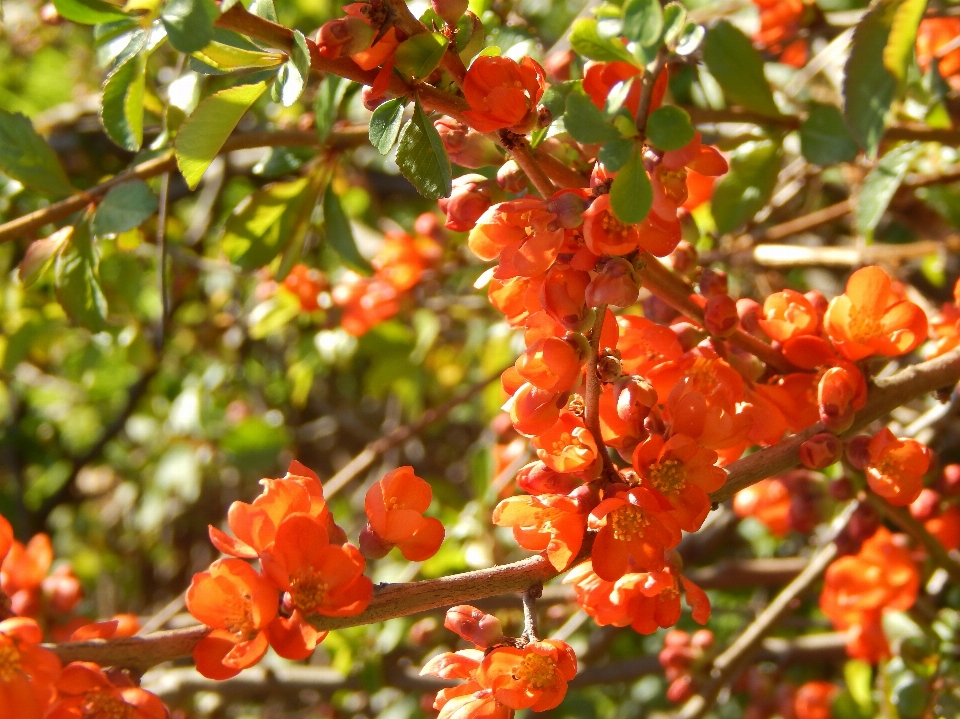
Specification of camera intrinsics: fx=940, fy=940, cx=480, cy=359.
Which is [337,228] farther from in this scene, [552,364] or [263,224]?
[552,364]

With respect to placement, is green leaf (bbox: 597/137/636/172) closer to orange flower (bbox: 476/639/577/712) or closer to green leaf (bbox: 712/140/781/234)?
orange flower (bbox: 476/639/577/712)

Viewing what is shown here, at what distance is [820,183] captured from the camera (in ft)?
7.81

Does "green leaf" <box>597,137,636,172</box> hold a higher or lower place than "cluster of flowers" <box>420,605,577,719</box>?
higher

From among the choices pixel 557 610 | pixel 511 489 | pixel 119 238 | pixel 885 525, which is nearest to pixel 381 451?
pixel 511 489

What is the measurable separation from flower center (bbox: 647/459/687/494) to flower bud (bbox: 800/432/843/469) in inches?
6.4

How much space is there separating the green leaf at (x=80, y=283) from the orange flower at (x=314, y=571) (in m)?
0.64

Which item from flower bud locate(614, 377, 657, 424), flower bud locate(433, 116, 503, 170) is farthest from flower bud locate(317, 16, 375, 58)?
Answer: flower bud locate(614, 377, 657, 424)

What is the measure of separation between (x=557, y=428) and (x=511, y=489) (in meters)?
1.25

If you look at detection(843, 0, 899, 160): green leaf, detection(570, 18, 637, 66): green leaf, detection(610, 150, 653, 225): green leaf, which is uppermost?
detection(570, 18, 637, 66): green leaf

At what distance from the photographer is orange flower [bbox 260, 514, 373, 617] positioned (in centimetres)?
90

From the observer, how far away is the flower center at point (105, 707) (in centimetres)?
88

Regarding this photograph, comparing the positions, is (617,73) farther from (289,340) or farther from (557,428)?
(289,340)

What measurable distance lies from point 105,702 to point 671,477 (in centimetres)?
58

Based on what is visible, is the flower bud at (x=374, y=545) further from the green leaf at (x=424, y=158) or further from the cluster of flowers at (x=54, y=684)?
the green leaf at (x=424, y=158)
